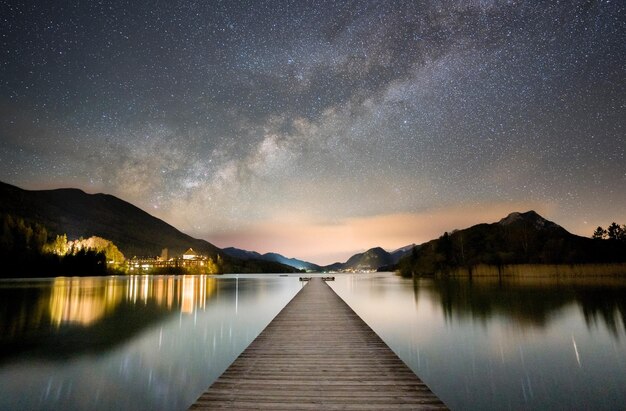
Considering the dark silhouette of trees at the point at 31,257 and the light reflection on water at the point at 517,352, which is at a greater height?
the dark silhouette of trees at the point at 31,257

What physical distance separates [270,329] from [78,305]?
86.9 ft

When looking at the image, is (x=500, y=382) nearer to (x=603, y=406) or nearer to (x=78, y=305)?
(x=603, y=406)

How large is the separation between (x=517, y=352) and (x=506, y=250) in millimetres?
120595

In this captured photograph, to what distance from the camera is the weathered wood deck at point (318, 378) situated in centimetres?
685

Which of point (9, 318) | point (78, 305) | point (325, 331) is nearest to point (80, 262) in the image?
point (78, 305)

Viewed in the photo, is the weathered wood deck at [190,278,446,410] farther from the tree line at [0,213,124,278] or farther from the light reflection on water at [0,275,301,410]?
the tree line at [0,213,124,278]

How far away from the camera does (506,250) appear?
122875mm

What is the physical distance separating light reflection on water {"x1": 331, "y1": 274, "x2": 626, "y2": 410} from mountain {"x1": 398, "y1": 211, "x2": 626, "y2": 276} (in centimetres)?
6641

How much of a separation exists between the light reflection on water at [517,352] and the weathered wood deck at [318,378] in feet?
10.9

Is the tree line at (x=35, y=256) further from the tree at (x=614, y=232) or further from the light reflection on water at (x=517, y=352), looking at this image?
the tree at (x=614, y=232)

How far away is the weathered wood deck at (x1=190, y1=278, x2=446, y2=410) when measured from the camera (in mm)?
6848

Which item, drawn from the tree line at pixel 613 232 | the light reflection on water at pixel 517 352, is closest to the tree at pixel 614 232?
the tree line at pixel 613 232

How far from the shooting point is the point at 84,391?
37.2ft

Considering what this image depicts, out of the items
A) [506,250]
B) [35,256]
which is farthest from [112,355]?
[506,250]
